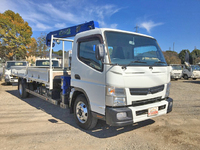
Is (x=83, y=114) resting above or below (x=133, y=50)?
below

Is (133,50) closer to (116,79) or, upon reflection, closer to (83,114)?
(116,79)

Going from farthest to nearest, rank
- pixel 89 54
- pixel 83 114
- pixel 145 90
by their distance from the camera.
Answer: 1. pixel 83 114
2. pixel 89 54
3. pixel 145 90

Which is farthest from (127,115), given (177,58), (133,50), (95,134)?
(177,58)

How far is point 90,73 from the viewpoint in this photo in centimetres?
362

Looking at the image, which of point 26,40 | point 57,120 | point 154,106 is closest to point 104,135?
point 154,106

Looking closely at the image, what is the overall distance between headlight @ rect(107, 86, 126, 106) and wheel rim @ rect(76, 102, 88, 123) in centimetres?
103

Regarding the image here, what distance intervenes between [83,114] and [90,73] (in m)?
1.10

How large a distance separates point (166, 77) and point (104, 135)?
2079mm

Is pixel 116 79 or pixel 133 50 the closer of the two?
pixel 116 79

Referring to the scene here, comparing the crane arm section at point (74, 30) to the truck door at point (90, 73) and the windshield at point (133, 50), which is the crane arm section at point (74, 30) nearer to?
the truck door at point (90, 73)

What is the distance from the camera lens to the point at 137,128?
13.6 ft

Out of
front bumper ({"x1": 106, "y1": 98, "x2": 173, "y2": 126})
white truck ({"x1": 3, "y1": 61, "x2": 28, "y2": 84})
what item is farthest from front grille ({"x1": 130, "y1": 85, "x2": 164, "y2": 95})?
white truck ({"x1": 3, "y1": 61, "x2": 28, "y2": 84})

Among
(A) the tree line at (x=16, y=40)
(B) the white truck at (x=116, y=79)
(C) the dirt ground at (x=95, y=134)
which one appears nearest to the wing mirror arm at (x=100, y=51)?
(B) the white truck at (x=116, y=79)

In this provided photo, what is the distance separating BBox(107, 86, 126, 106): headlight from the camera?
3.14 metres
